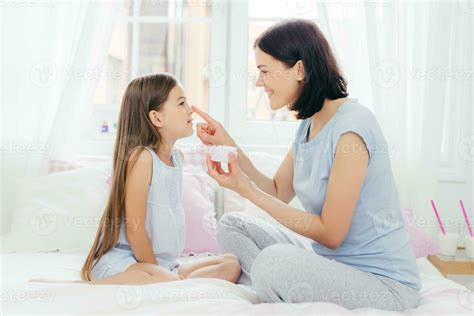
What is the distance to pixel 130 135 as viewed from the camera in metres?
1.92

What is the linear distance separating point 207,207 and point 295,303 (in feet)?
2.94

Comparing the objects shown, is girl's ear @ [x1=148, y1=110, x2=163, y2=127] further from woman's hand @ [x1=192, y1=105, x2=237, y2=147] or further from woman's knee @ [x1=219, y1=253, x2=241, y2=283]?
woman's knee @ [x1=219, y1=253, x2=241, y2=283]

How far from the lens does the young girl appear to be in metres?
1.80

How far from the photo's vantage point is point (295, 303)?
143cm

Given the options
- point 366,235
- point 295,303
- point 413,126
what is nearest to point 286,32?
point 366,235

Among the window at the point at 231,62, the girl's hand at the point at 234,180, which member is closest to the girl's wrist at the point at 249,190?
the girl's hand at the point at 234,180

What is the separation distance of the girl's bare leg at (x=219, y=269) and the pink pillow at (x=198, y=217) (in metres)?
0.33

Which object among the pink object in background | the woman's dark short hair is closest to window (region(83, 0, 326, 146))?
the pink object in background

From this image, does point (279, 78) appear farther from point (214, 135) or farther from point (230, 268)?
point (230, 268)

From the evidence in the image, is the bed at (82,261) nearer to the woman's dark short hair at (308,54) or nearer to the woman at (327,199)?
the woman at (327,199)

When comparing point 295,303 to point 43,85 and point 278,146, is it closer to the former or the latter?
point 278,146

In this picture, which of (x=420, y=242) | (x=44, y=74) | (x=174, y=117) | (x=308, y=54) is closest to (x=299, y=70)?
(x=308, y=54)

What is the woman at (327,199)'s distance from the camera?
1.45 meters

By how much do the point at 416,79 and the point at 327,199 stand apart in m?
1.16
